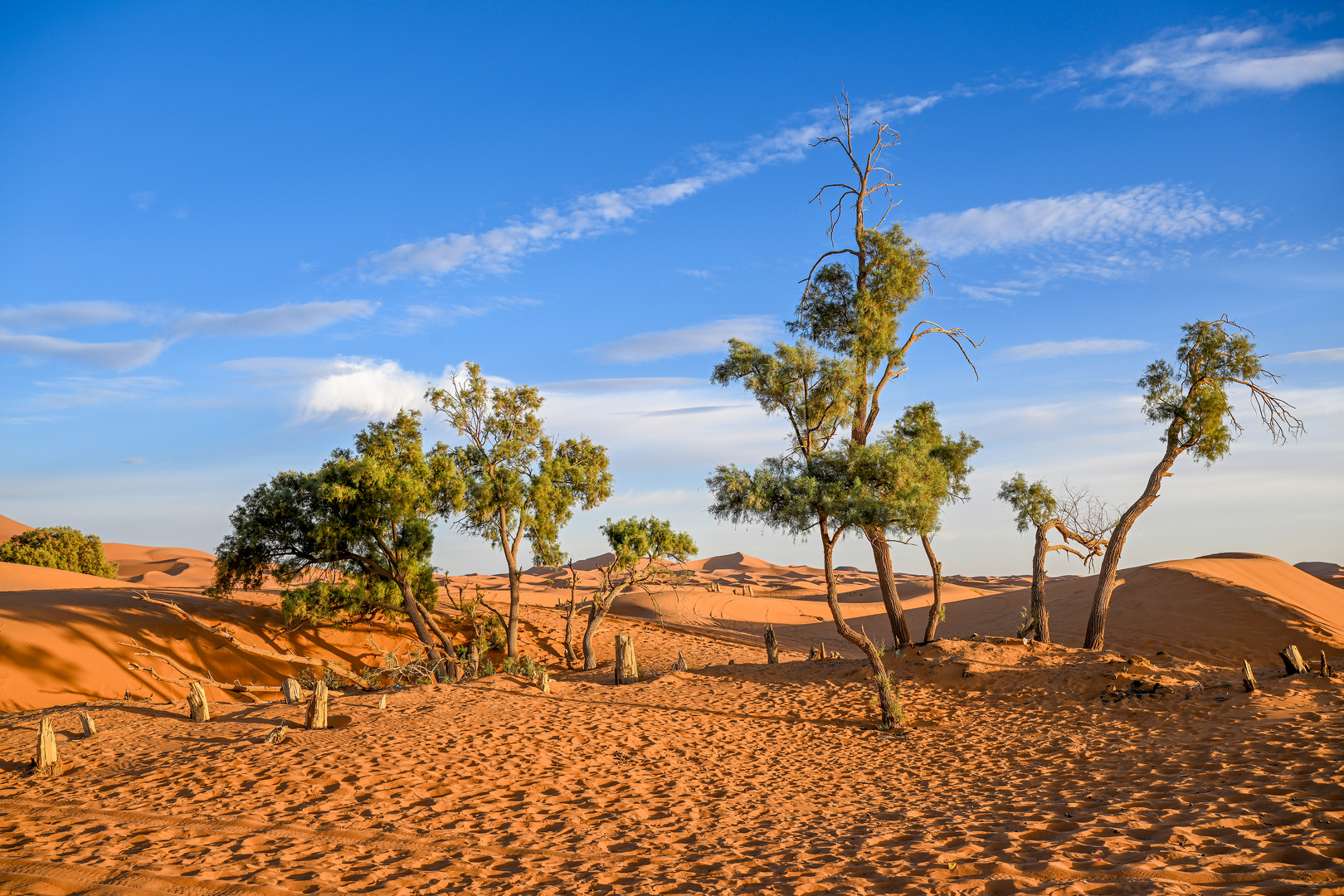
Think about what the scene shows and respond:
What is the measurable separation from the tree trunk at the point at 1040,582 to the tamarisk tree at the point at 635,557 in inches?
338

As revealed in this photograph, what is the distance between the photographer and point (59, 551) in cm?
3356

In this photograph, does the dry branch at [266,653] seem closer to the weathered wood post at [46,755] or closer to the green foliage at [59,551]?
the weathered wood post at [46,755]

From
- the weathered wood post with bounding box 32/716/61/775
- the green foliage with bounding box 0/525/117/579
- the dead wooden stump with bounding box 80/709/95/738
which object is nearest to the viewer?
the weathered wood post with bounding box 32/716/61/775

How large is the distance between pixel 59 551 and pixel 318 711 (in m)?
32.0

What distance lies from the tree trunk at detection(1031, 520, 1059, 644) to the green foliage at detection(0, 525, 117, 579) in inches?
1494

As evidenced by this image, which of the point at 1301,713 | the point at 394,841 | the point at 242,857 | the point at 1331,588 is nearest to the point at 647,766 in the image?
the point at 394,841

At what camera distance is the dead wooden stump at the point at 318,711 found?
36.7ft

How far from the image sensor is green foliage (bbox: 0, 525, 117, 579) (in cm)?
3228

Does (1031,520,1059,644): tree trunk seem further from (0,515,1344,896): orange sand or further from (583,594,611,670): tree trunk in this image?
(583,594,611,670): tree trunk

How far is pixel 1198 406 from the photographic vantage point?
1553cm

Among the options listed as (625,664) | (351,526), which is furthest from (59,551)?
(625,664)

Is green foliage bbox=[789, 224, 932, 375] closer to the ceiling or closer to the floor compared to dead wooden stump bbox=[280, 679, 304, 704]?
closer to the ceiling

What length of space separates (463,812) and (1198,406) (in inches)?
641

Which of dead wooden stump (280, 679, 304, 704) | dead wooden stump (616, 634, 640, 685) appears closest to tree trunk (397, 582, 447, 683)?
dead wooden stump (616, 634, 640, 685)
